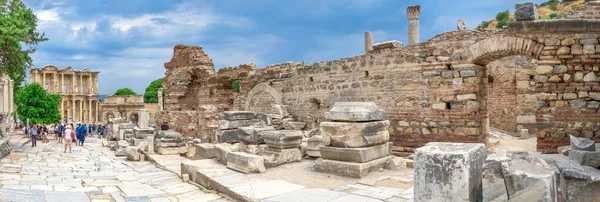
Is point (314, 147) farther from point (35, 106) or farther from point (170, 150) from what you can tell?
point (35, 106)

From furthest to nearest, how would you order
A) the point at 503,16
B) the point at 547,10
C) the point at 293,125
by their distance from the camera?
the point at 547,10 → the point at 503,16 → the point at 293,125

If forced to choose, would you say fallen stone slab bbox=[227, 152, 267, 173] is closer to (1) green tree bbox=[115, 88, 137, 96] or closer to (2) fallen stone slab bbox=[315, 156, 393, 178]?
(2) fallen stone slab bbox=[315, 156, 393, 178]

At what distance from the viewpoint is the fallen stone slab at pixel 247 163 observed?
7.59 meters

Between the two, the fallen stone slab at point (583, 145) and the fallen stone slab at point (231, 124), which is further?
the fallen stone slab at point (231, 124)

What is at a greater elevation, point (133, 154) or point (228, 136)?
point (228, 136)

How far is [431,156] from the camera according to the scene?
4031 mm

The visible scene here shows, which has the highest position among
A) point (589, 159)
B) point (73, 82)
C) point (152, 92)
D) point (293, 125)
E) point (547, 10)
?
point (547, 10)

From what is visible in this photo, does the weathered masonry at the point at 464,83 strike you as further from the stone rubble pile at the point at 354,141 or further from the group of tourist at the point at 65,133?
the group of tourist at the point at 65,133

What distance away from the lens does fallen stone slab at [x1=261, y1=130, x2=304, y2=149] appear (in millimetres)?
8453

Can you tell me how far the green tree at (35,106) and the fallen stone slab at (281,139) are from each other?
36.9 metres

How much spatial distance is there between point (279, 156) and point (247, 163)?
0.85m

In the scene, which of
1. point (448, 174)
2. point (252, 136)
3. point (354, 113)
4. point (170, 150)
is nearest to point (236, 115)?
point (170, 150)

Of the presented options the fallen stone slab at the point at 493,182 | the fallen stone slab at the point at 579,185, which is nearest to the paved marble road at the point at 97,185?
the fallen stone slab at the point at 493,182

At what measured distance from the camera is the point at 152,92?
7412cm
